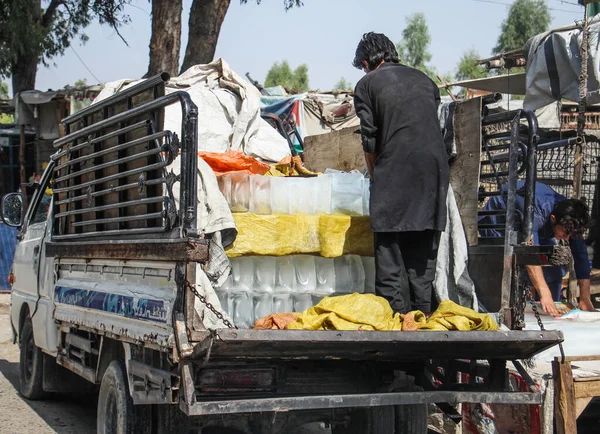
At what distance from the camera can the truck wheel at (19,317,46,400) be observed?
6266mm

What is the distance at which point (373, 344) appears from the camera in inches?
137

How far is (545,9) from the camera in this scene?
159ft

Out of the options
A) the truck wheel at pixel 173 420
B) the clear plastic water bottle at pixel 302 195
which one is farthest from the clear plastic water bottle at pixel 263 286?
the truck wheel at pixel 173 420

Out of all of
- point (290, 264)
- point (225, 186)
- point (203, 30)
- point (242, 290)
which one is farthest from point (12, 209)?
point (203, 30)

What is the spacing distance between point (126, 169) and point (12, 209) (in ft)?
8.18

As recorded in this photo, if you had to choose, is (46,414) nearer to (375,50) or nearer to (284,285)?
(284,285)

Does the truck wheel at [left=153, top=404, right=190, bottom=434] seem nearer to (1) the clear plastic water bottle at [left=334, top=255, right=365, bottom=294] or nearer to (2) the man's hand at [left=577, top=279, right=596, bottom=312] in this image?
(1) the clear plastic water bottle at [left=334, top=255, right=365, bottom=294]

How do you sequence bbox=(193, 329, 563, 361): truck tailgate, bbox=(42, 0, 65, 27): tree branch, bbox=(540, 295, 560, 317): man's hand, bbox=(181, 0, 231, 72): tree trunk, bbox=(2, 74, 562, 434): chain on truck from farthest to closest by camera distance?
bbox=(42, 0, 65, 27): tree branch < bbox=(181, 0, 231, 72): tree trunk < bbox=(540, 295, 560, 317): man's hand < bbox=(2, 74, 562, 434): chain on truck < bbox=(193, 329, 563, 361): truck tailgate

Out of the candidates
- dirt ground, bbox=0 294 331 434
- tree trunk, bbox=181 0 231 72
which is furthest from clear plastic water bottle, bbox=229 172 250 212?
tree trunk, bbox=181 0 231 72

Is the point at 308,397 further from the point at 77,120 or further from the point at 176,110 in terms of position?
the point at 176,110

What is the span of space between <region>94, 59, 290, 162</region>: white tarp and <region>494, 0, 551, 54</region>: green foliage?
43.5 m

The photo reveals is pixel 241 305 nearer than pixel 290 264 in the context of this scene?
Yes

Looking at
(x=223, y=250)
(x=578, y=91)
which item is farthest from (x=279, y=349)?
(x=578, y=91)

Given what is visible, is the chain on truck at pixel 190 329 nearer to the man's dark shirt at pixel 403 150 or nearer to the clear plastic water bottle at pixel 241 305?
the man's dark shirt at pixel 403 150
